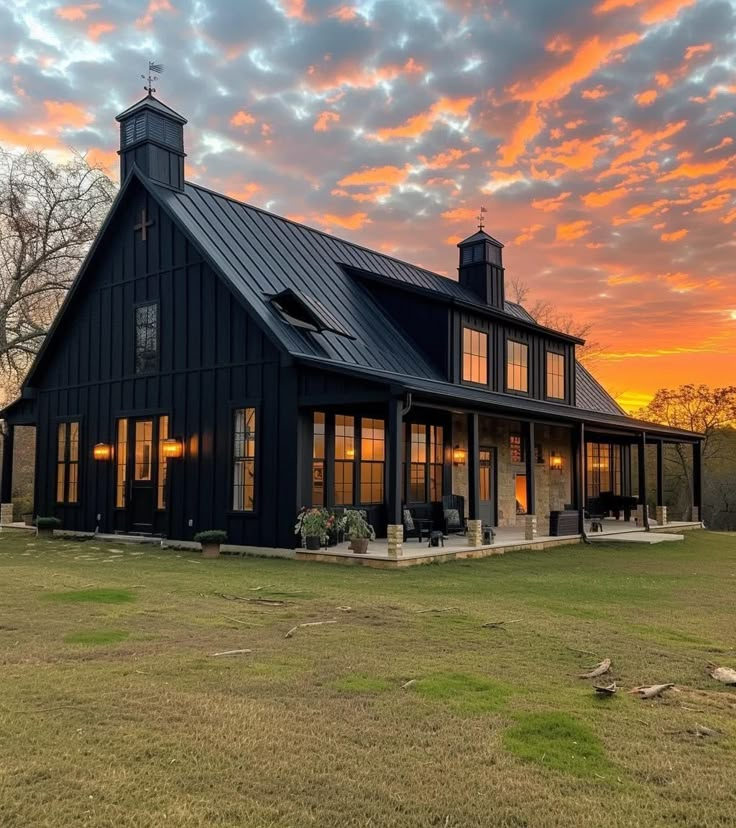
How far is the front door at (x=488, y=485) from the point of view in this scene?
64.6 ft

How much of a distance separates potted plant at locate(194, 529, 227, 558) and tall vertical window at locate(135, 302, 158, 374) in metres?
4.79

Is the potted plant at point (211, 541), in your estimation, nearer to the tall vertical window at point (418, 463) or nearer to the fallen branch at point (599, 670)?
the tall vertical window at point (418, 463)

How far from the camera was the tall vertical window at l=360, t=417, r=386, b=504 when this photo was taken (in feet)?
51.6

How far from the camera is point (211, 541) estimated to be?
45.1 ft

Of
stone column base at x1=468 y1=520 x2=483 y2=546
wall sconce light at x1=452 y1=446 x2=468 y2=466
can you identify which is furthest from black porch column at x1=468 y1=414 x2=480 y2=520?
wall sconce light at x1=452 y1=446 x2=468 y2=466

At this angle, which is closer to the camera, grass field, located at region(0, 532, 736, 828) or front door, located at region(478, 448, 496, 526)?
grass field, located at region(0, 532, 736, 828)

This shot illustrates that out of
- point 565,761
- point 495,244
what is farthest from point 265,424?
point 495,244

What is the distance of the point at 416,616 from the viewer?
7.79 m

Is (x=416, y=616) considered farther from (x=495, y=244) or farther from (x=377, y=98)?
(x=495, y=244)

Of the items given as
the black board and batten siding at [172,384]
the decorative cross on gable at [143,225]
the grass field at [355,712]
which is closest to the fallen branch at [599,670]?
the grass field at [355,712]

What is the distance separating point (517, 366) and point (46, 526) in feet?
43.7

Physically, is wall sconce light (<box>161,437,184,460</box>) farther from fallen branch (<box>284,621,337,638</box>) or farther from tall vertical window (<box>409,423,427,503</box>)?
fallen branch (<box>284,621,337,638</box>)

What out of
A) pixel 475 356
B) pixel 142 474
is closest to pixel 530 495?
pixel 475 356

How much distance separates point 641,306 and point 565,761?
24.8 m
